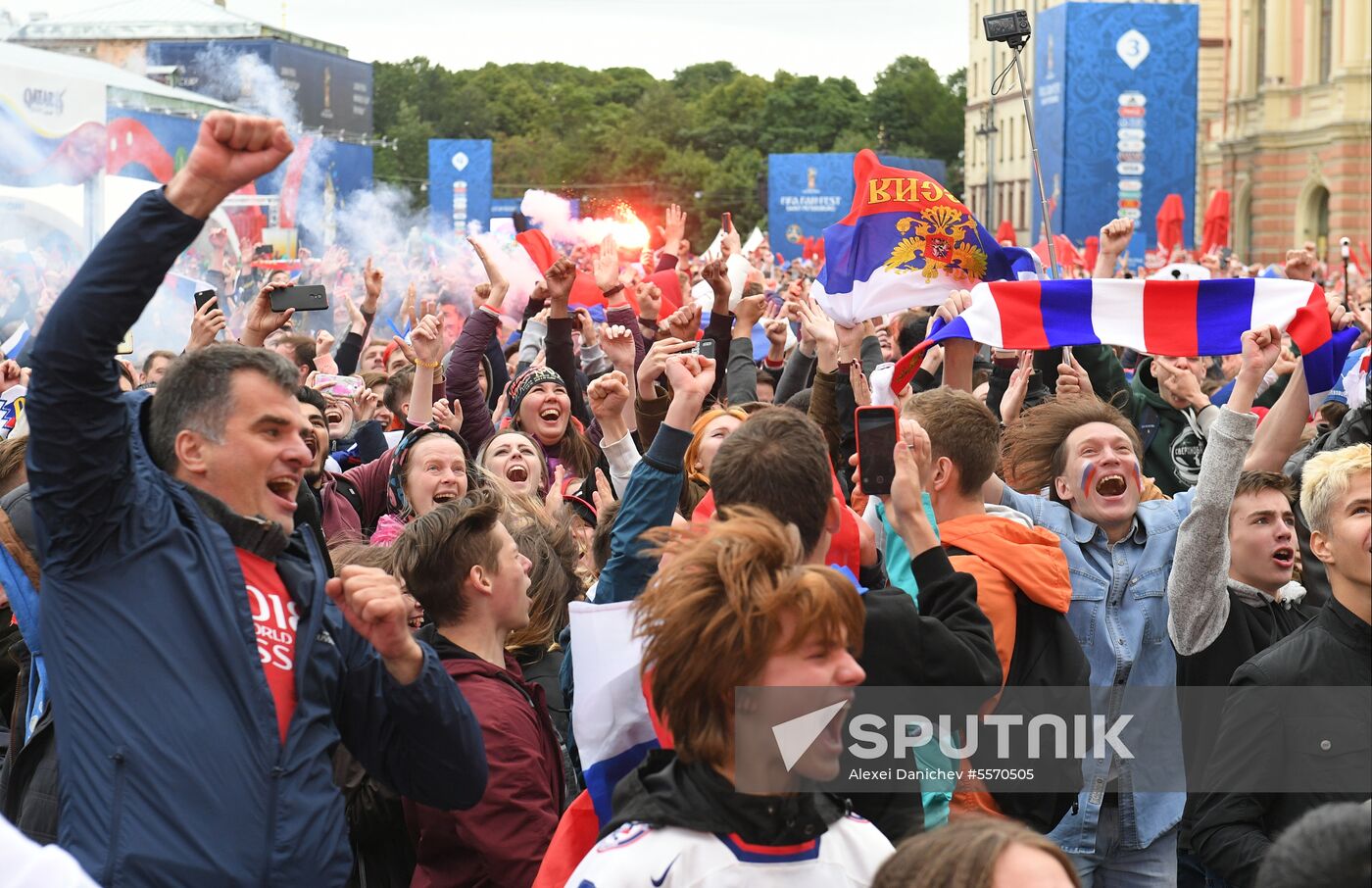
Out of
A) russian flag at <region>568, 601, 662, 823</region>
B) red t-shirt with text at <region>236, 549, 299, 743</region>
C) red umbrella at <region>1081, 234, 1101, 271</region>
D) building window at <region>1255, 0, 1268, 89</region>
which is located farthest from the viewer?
building window at <region>1255, 0, 1268, 89</region>

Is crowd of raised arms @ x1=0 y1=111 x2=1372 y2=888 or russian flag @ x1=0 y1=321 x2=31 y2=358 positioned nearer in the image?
crowd of raised arms @ x1=0 y1=111 x2=1372 y2=888

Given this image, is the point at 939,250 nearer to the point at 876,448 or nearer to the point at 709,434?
the point at 709,434

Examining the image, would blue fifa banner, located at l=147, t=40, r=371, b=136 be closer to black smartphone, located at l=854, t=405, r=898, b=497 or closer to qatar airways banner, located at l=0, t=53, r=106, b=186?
qatar airways banner, located at l=0, t=53, r=106, b=186

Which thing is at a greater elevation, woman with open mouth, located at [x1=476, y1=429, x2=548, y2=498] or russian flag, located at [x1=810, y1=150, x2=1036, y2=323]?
russian flag, located at [x1=810, y1=150, x2=1036, y2=323]

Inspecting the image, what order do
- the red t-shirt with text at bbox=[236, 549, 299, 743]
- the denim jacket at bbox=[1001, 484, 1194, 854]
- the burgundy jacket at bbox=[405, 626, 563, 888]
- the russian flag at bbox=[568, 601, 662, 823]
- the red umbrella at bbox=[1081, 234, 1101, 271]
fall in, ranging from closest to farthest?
the red t-shirt with text at bbox=[236, 549, 299, 743]
the russian flag at bbox=[568, 601, 662, 823]
the burgundy jacket at bbox=[405, 626, 563, 888]
the denim jacket at bbox=[1001, 484, 1194, 854]
the red umbrella at bbox=[1081, 234, 1101, 271]

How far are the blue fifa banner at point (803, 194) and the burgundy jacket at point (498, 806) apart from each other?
42.5m

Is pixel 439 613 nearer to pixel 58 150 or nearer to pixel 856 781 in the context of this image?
pixel 856 781

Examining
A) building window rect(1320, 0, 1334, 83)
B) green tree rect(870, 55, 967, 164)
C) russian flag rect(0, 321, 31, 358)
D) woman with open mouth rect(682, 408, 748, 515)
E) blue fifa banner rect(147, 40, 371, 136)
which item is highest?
green tree rect(870, 55, 967, 164)

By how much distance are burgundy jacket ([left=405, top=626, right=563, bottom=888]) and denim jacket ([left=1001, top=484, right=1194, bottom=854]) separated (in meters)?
1.39

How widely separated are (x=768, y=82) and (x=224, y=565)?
98.4 metres

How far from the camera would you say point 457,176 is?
1362 inches

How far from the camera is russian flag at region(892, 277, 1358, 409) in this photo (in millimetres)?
6047

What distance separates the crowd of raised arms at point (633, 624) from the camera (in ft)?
9.05

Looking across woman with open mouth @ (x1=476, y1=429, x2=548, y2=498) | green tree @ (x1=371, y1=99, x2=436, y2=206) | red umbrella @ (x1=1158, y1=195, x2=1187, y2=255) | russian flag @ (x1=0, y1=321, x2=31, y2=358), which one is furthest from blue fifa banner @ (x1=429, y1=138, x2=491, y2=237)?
woman with open mouth @ (x1=476, y1=429, x2=548, y2=498)
